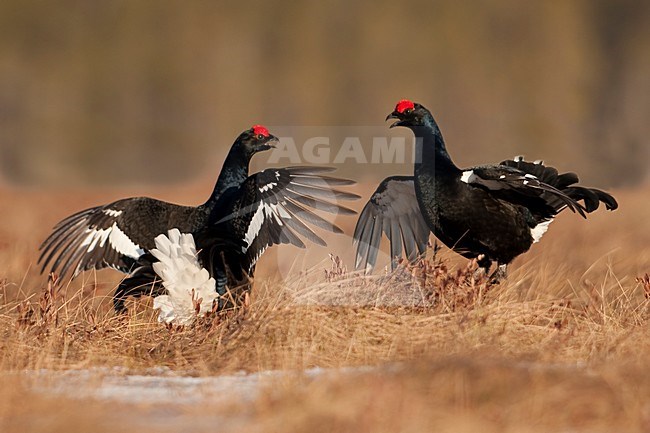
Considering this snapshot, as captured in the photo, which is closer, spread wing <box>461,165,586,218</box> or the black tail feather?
spread wing <box>461,165,586,218</box>

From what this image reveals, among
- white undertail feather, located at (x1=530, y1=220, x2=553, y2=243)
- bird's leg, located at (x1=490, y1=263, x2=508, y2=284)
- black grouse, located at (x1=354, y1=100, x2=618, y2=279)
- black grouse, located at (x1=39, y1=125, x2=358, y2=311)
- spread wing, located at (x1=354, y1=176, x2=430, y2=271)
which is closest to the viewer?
black grouse, located at (x1=39, y1=125, x2=358, y2=311)

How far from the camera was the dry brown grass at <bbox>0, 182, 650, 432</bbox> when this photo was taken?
313 cm

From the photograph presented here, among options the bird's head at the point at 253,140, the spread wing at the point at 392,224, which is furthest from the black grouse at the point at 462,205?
the bird's head at the point at 253,140

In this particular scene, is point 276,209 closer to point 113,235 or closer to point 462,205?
point 113,235

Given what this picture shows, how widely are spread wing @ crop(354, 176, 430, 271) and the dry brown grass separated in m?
0.36

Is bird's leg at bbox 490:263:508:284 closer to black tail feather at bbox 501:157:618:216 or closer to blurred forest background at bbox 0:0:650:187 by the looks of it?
black tail feather at bbox 501:157:618:216

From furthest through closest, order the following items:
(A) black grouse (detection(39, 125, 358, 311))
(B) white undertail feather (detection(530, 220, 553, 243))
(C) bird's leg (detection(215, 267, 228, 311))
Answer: (B) white undertail feather (detection(530, 220, 553, 243)) → (A) black grouse (detection(39, 125, 358, 311)) → (C) bird's leg (detection(215, 267, 228, 311))

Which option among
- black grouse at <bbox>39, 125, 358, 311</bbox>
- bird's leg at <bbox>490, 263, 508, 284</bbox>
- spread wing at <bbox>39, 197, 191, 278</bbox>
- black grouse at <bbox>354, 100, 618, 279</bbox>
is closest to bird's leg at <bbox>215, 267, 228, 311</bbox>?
black grouse at <bbox>39, 125, 358, 311</bbox>

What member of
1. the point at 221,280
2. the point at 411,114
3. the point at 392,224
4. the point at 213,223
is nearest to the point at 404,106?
the point at 411,114

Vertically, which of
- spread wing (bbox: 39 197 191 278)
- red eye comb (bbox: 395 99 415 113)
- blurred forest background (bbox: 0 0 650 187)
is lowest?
spread wing (bbox: 39 197 191 278)

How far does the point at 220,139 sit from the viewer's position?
119 feet

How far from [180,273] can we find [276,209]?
82 centimetres

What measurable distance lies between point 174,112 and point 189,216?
111ft

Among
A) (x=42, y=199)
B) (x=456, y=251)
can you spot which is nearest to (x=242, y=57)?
(x=42, y=199)
